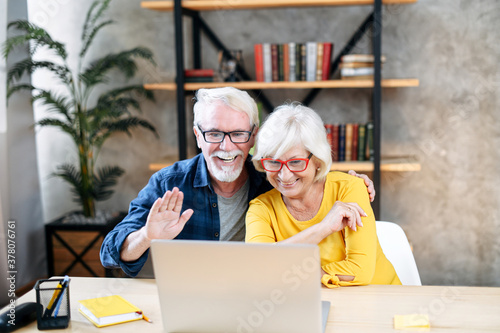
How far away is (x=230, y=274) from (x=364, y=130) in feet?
6.77

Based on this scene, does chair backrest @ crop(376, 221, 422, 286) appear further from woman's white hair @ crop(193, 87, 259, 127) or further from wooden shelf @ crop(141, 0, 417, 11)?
wooden shelf @ crop(141, 0, 417, 11)

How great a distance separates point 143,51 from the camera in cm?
317

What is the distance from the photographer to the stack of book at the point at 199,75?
305cm

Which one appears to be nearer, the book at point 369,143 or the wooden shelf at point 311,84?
the wooden shelf at point 311,84

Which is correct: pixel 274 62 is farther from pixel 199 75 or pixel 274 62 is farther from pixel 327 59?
pixel 199 75

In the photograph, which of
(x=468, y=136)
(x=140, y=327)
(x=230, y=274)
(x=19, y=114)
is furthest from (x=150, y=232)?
(x=468, y=136)

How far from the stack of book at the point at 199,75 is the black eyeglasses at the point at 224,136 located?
1.33m

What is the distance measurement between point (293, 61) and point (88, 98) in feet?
4.70

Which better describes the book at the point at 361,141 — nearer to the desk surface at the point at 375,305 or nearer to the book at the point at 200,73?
the book at the point at 200,73

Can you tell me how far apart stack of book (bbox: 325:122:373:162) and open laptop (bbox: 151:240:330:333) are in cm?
196

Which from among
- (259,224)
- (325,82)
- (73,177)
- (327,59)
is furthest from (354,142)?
(73,177)

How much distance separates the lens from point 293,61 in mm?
3012

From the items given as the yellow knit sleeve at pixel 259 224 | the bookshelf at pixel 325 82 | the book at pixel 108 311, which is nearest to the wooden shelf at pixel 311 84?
the bookshelf at pixel 325 82

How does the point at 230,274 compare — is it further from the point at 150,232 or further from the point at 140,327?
the point at 150,232
